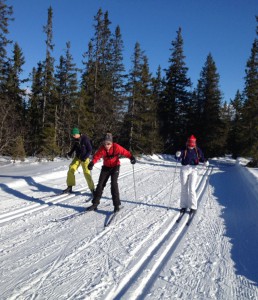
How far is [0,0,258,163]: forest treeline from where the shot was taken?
25359mm

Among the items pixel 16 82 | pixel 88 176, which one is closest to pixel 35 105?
pixel 16 82

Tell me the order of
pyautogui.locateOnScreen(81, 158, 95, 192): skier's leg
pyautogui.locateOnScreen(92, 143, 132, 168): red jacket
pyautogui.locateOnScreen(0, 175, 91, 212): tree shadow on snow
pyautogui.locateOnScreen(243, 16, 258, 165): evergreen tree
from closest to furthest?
pyautogui.locateOnScreen(92, 143, 132, 168): red jacket, pyautogui.locateOnScreen(0, 175, 91, 212): tree shadow on snow, pyautogui.locateOnScreen(81, 158, 95, 192): skier's leg, pyautogui.locateOnScreen(243, 16, 258, 165): evergreen tree

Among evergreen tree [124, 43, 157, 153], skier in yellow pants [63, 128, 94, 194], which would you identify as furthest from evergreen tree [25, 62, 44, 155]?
skier in yellow pants [63, 128, 94, 194]

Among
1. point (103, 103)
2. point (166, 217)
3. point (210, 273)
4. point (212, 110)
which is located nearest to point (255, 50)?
point (212, 110)

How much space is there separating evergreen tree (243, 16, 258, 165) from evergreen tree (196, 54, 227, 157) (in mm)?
4437

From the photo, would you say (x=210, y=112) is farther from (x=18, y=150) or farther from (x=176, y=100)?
(x=18, y=150)

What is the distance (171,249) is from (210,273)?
0.94 meters

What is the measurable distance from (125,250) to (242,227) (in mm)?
3110

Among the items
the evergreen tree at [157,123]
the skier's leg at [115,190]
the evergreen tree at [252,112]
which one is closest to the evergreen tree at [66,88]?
the evergreen tree at [157,123]

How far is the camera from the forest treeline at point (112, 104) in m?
25.4

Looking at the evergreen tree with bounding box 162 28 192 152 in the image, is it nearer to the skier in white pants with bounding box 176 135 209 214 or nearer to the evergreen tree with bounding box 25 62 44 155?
the evergreen tree with bounding box 25 62 44 155

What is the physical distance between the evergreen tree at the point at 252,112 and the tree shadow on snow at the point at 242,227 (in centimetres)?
1432

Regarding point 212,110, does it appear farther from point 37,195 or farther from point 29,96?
point 37,195

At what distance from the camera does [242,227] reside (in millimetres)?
6746
